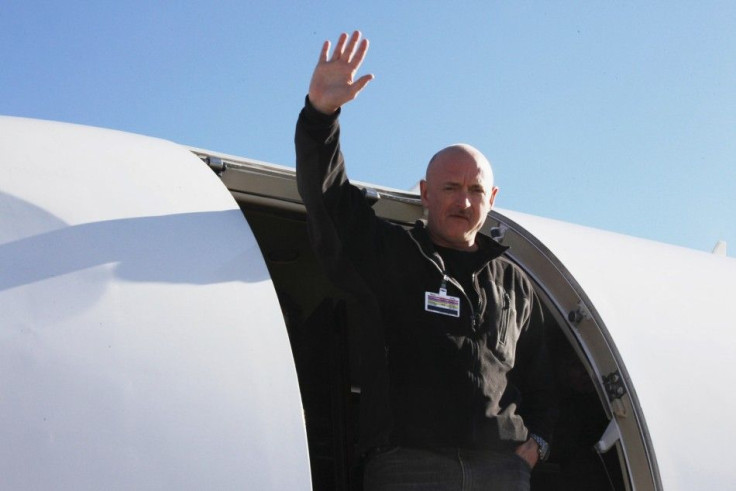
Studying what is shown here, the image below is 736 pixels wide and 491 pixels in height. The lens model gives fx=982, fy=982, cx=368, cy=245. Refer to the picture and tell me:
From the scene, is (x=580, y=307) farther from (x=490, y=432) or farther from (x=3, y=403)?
(x=3, y=403)

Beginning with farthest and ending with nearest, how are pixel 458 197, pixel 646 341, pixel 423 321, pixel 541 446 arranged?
pixel 646 341, pixel 458 197, pixel 541 446, pixel 423 321

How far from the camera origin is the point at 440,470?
9.88 feet

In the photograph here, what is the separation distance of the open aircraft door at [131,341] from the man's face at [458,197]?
838 mm

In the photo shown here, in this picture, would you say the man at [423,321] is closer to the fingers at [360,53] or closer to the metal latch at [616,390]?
the fingers at [360,53]

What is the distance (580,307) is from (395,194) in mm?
841

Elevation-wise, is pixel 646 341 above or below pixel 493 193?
below

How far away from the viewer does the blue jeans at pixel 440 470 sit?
3010 mm

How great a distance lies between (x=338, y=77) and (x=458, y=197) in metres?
0.70

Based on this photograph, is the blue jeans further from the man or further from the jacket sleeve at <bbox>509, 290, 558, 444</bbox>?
the jacket sleeve at <bbox>509, 290, 558, 444</bbox>

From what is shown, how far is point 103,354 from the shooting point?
2.42 meters

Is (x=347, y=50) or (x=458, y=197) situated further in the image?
(x=458, y=197)

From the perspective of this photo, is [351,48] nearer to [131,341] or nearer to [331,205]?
[331,205]

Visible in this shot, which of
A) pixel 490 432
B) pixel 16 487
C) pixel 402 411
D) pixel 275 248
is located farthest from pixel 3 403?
pixel 275 248

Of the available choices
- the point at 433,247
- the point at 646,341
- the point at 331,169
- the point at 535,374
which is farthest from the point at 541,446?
the point at 331,169
